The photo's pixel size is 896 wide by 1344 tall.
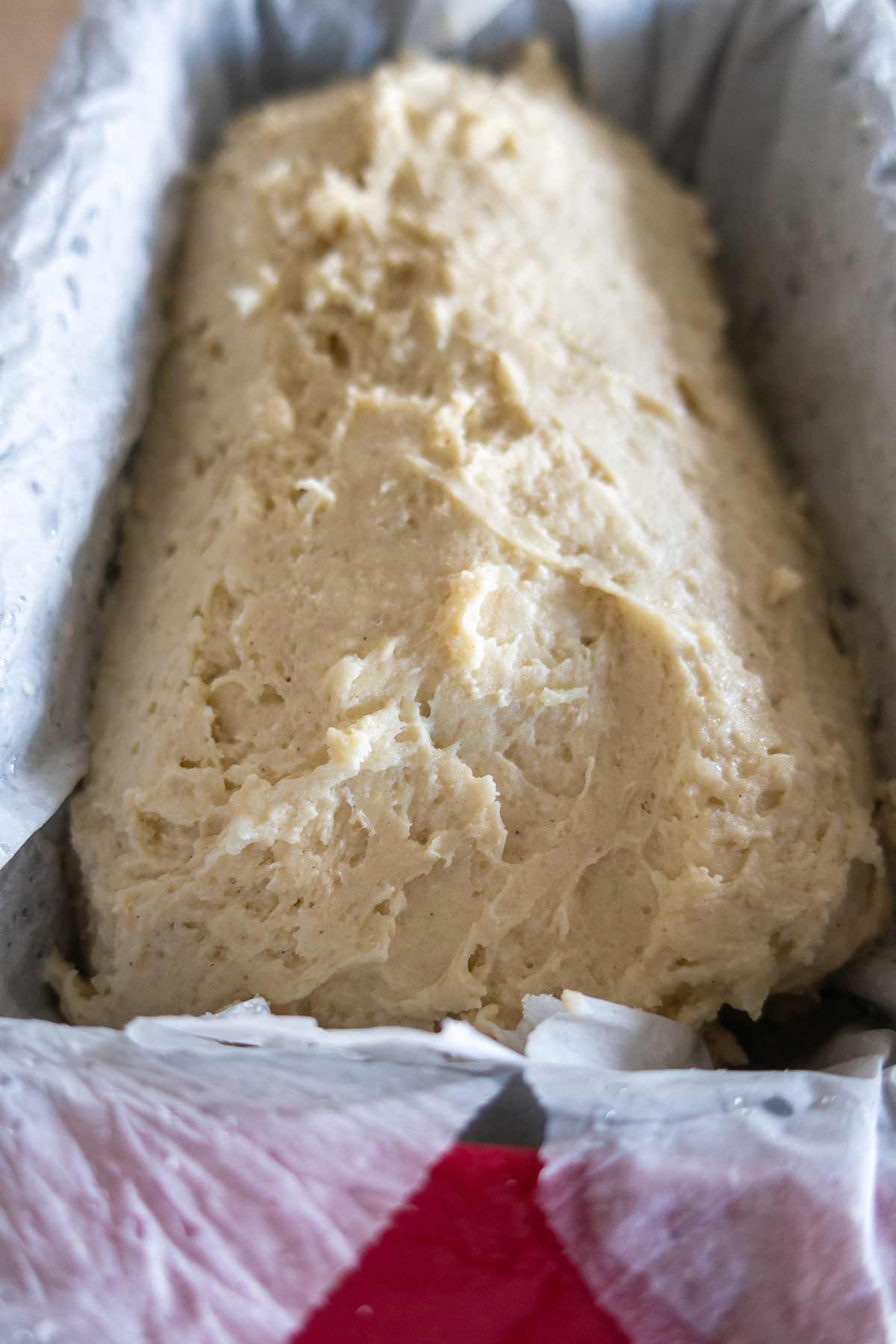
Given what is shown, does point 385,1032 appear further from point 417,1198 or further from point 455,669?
point 455,669

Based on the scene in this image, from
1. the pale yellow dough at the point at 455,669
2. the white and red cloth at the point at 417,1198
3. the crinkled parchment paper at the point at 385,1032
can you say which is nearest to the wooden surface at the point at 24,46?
the crinkled parchment paper at the point at 385,1032

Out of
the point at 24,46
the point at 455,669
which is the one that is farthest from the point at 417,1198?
the point at 24,46

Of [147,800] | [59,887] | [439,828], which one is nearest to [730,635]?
[439,828]

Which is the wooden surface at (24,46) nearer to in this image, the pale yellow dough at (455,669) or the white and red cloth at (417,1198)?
the pale yellow dough at (455,669)

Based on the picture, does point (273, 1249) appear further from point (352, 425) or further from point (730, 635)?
point (352, 425)

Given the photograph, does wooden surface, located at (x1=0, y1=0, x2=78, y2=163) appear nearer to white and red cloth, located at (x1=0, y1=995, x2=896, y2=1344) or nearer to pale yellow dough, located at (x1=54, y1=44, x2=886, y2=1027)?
pale yellow dough, located at (x1=54, y1=44, x2=886, y2=1027)

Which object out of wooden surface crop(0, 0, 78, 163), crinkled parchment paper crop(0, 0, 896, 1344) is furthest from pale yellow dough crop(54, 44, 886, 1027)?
wooden surface crop(0, 0, 78, 163)
